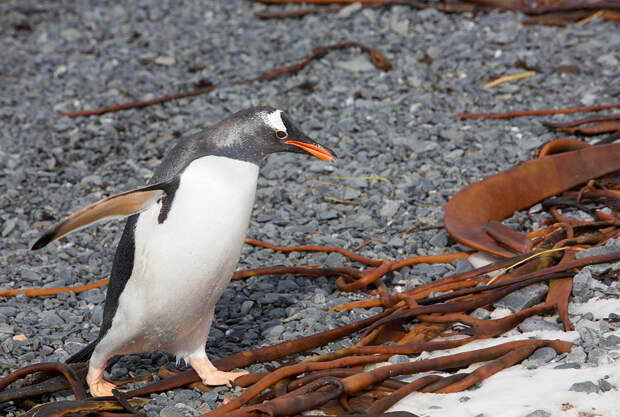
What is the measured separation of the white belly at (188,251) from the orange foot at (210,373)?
0.47 feet

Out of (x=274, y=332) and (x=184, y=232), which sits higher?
(x=184, y=232)

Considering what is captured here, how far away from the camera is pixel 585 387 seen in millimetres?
2393

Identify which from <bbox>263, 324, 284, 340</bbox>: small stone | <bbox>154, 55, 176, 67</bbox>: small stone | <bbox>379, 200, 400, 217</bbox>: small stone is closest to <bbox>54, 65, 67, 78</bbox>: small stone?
<bbox>154, 55, 176, 67</bbox>: small stone

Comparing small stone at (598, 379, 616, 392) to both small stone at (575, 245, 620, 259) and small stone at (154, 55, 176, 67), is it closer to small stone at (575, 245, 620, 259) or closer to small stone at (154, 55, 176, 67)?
small stone at (575, 245, 620, 259)

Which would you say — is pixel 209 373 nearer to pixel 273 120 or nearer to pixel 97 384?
pixel 97 384

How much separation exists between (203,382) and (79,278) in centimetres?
113

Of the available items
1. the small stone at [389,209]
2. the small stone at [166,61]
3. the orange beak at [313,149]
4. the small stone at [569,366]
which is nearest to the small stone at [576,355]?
the small stone at [569,366]

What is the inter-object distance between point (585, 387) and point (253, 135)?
1233 millimetres

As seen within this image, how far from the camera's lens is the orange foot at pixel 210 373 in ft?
9.40

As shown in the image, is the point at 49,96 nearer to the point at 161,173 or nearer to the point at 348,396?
the point at 161,173

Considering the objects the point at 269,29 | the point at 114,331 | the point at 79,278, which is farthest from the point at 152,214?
the point at 269,29

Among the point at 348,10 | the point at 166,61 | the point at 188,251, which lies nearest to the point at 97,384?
the point at 188,251

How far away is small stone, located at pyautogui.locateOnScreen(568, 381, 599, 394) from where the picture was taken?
2.39m

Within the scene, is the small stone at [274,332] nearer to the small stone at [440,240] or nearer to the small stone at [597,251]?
the small stone at [440,240]
